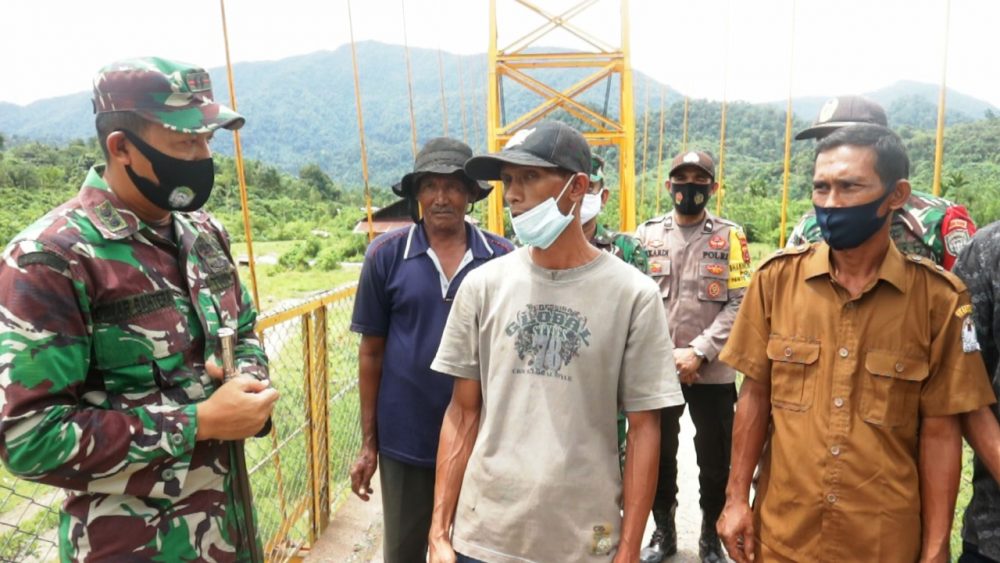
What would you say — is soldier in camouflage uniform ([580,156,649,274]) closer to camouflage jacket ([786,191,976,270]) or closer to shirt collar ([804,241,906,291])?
camouflage jacket ([786,191,976,270])

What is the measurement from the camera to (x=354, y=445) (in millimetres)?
4125

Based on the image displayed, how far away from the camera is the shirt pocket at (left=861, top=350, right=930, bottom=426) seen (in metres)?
1.66

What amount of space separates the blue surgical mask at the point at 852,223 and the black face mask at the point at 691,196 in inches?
57.6

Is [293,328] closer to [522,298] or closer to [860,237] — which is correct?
[522,298]

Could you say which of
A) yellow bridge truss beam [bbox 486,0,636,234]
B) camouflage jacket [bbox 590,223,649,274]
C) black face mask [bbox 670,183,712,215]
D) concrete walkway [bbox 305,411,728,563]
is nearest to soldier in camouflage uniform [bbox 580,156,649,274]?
camouflage jacket [bbox 590,223,649,274]

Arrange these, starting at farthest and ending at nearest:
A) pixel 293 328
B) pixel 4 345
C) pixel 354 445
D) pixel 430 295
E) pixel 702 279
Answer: pixel 354 445 < pixel 293 328 < pixel 702 279 < pixel 430 295 < pixel 4 345

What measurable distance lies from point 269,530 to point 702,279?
235cm

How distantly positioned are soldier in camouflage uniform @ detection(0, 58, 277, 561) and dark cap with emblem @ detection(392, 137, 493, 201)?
30.6 inches

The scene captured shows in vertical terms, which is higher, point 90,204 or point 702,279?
point 90,204

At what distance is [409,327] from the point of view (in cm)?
236

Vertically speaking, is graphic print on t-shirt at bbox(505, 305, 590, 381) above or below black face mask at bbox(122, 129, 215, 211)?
below

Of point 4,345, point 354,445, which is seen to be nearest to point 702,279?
point 354,445

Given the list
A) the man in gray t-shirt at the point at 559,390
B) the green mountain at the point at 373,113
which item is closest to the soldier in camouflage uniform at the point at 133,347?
the man in gray t-shirt at the point at 559,390

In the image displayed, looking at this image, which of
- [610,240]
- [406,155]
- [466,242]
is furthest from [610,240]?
[406,155]
